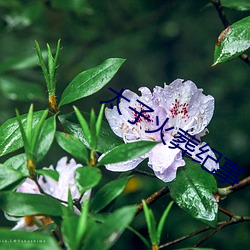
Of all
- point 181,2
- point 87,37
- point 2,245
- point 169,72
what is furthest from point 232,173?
point 169,72

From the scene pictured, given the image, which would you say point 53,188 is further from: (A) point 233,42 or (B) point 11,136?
(A) point 233,42

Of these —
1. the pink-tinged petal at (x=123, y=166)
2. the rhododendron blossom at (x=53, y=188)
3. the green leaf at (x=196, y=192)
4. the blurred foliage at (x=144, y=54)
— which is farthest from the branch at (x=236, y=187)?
the blurred foliage at (x=144, y=54)

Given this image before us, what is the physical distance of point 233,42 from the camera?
112 cm

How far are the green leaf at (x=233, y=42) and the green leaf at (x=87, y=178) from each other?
338mm

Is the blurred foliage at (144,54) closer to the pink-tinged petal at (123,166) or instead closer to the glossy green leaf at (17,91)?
the glossy green leaf at (17,91)

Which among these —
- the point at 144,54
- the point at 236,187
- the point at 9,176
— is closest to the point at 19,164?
the point at 9,176

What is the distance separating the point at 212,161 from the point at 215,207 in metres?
0.10

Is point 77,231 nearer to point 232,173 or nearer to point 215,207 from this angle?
point 215,207

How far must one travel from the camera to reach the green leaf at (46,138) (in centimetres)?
98

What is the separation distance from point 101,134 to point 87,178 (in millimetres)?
262

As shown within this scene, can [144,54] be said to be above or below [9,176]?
below

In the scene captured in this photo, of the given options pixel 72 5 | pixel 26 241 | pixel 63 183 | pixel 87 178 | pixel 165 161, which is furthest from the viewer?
pixel 72 5

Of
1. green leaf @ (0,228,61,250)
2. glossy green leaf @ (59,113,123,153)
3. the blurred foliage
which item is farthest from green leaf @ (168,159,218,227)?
the blurred foliage

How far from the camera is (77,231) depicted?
0.78m
